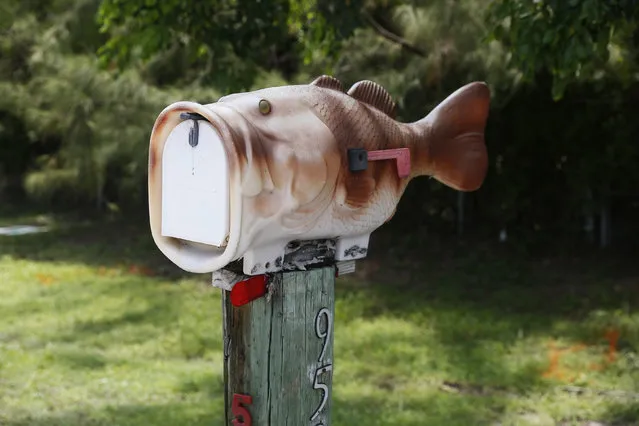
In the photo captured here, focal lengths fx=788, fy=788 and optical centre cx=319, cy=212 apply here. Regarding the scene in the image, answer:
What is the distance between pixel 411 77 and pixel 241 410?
4.45 meters

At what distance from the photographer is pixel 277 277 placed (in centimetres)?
168

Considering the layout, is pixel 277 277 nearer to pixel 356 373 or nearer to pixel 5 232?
pixel 356 373

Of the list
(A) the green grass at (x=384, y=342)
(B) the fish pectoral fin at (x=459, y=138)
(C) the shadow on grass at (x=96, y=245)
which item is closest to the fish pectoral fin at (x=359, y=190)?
(B) the fish pectoral fin at (x=459, y=138)

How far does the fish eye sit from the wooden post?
13.7 inches

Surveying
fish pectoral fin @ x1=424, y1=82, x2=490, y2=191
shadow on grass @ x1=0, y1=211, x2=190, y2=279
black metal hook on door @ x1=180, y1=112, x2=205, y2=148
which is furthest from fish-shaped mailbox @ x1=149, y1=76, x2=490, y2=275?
shadow on grass @ x1=0, y1=211, x2=190, y2=279

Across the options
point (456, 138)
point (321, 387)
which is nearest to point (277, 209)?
point (321, 387)

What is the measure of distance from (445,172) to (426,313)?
3.68 m

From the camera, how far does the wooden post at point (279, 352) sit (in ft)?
5.55

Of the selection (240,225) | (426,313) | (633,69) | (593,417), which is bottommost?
(593,417)

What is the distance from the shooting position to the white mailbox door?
1.51 metres

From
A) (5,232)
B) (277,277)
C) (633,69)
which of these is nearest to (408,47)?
(633,69)

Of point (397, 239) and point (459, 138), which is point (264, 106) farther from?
point (397, 239)

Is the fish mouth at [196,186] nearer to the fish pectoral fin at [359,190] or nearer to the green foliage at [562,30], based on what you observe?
the fish pectoral fin at [359,190]

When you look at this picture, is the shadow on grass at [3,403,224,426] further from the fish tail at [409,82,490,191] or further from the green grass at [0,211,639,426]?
the fish tail at [409,82,490,191]
